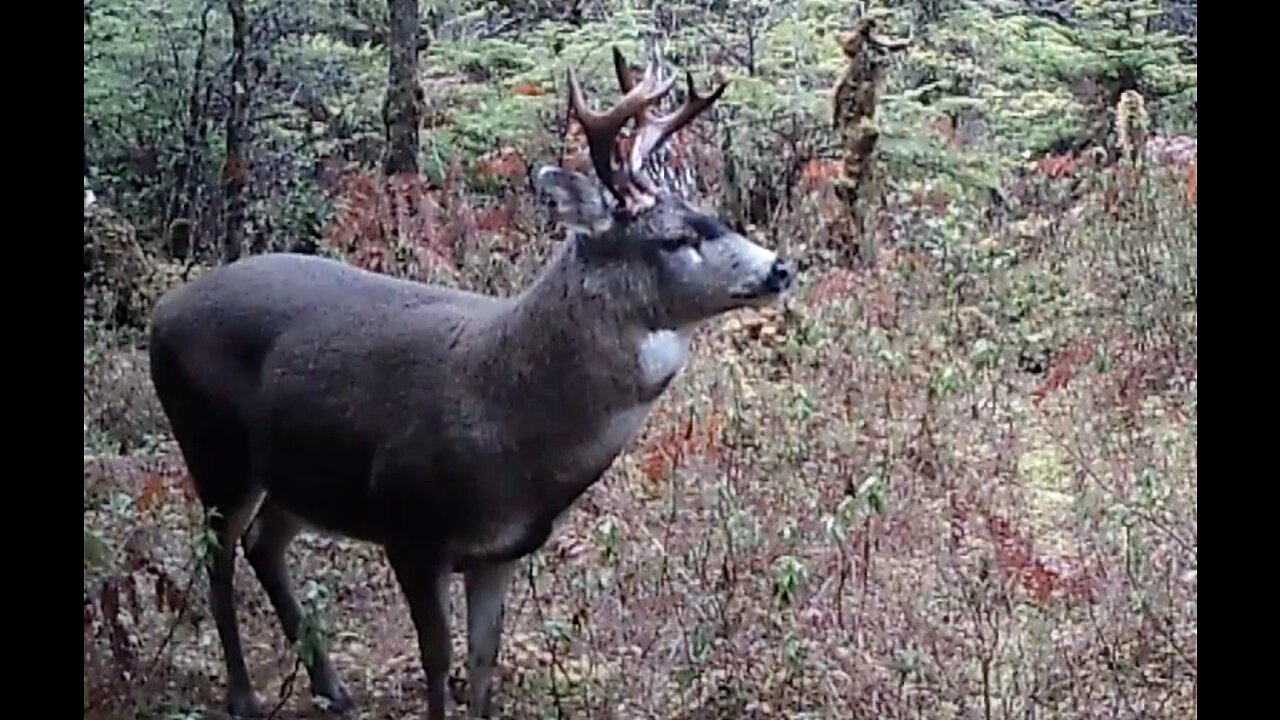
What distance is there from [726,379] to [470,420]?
79.4 inches

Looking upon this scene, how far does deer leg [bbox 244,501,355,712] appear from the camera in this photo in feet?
14.4

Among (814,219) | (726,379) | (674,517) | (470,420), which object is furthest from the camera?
(814,219)

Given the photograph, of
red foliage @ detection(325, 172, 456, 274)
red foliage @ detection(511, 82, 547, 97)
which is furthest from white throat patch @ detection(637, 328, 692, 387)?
red foliage @ detection(511, 82, 547, 97)

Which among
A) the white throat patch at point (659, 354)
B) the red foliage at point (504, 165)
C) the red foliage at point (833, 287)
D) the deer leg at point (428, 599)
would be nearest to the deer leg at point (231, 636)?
the deer leg at point (428, 599)

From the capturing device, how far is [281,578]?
4430mm

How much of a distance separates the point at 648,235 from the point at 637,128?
23 cm

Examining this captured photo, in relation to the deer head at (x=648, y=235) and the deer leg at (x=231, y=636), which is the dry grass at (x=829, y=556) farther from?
the deer head at (x=648, y=235)

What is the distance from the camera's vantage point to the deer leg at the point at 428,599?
12.8ft

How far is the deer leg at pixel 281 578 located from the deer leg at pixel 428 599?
1.46ft

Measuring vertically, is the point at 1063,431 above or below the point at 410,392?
below
